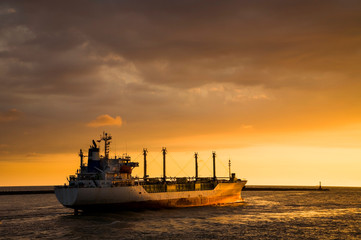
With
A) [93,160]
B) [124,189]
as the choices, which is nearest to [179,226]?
[124,189]

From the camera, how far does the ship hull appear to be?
191ft

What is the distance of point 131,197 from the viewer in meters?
62.9

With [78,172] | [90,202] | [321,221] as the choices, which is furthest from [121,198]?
[321,221]

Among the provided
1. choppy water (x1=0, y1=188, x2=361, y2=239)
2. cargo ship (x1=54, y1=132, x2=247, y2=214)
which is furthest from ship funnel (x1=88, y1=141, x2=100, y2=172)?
choppy water (x1=0, y1=188, x2=361, y2=239)

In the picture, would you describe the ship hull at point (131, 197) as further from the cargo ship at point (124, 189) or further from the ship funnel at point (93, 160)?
the ship funnel at point (93, 160)

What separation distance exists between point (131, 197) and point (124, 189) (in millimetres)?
2097

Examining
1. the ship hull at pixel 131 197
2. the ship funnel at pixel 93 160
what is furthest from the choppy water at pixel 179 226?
the ship funnel at pixel 93 160

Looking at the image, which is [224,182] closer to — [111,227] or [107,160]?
[107,160]

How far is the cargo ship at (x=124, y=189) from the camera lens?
5893cm

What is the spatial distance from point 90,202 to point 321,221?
36.7 meters

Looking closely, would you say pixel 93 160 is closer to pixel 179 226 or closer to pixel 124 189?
pixel 124 189

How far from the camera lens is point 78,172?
67.1 meters

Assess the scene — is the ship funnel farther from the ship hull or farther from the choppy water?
the choppy water

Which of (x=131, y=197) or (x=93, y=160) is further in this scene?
(x=93, y=160)
